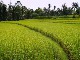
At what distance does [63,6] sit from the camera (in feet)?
547

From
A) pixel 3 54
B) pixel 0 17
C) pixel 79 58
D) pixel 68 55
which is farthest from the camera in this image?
pixel 0 17

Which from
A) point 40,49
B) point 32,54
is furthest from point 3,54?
point 40,49

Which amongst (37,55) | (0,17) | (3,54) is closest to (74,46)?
(37,55)

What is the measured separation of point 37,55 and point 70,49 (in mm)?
4847

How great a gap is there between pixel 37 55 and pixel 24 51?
117 centimetres

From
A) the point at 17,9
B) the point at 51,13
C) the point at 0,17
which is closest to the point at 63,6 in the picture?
the point at 51,13

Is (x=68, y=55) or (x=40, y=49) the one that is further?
(x=68, y=55)

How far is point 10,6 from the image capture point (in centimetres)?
13975

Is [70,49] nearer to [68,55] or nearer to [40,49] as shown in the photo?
[68,55]

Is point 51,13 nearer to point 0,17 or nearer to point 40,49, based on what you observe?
point 0,17

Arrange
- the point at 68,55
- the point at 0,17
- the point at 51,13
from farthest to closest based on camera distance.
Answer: the point at 51,13 → the point at 0,17 → the point at 68,55

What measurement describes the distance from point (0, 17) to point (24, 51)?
101 metres

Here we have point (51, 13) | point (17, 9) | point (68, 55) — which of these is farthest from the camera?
point (51, 13)

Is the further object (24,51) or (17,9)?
(17,9)
